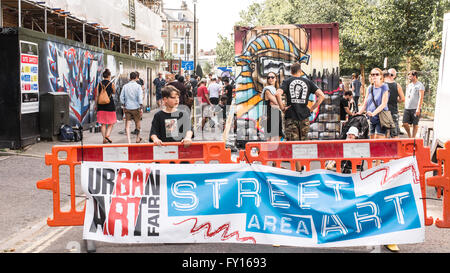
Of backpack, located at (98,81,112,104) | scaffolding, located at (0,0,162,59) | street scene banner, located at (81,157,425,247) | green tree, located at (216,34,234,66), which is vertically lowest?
street scene banner, located at (81,157,425,247)

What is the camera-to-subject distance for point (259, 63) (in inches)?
492

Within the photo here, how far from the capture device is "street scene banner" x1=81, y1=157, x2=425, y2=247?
4988 mm

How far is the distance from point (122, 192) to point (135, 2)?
81.3 feet

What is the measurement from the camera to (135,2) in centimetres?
2834

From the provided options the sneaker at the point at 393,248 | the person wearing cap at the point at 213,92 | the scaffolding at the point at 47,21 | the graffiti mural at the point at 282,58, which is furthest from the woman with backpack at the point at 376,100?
the person wearing cap at the point at 213,92

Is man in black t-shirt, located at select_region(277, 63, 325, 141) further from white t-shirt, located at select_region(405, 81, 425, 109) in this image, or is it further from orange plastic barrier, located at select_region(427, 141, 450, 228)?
white t-shirt, located at select_region(405, 81, 425, 109)

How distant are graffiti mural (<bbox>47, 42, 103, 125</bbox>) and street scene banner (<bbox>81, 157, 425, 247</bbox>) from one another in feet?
32.0

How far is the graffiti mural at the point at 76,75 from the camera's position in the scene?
1433 cm

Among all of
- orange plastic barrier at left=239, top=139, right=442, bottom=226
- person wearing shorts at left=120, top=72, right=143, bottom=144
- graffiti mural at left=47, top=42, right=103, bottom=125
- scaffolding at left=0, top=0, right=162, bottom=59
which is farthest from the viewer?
scaffolding at left=0, top=0, right=162, bottom=59

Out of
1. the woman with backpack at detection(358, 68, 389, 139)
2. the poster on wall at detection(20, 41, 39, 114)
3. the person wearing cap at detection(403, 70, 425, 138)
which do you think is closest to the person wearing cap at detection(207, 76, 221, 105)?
the poster on wall at detection(20, 41, 39, 114)

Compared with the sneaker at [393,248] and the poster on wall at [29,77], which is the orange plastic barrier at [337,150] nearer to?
the sneaker at [393,248]

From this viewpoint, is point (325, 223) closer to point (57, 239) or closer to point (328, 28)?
point (57, 239)

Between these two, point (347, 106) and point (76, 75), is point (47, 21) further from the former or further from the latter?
point (347, 106)

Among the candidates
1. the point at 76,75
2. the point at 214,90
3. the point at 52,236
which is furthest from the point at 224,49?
the point at 52,236
